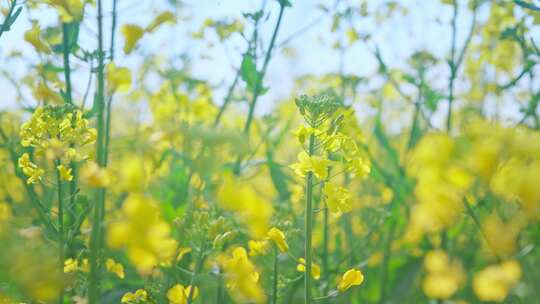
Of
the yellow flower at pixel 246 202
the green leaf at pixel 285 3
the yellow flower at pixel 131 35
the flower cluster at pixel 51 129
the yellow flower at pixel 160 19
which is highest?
the green leaf at pixel 285 3

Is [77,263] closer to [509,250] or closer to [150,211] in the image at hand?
[150,211]

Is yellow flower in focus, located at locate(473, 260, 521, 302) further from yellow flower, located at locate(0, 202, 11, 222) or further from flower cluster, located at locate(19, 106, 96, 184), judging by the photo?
yellow flower, located at locate(0, 202, 11, 222)

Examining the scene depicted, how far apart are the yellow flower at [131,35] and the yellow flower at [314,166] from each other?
48cm

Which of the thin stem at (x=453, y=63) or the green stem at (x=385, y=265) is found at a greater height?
the thin stem at (x=453, y=63)

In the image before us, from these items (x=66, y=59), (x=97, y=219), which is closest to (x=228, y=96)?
(x=66, y=59)

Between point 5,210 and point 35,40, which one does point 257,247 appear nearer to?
point 35,40

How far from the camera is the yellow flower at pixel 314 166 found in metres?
1.49

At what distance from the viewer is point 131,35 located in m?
1.53

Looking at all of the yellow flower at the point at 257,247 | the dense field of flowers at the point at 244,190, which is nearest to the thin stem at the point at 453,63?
the dense field of flowers at the point at 244,190

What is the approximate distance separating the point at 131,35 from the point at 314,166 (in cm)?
53

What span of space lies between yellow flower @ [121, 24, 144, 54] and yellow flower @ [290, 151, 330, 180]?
479 millimetres

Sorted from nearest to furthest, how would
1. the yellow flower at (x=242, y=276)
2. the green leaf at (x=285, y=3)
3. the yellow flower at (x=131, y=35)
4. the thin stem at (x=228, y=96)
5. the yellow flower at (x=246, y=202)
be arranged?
1. the yellow flower at (x=246, y=202)
2. the yellow flower at (x=242, y=276)
3. the yellow flower at (x=131, y=35)
4. the green leaf at (x=285, y=3)
5. the thin stem at (x=228, y=96)

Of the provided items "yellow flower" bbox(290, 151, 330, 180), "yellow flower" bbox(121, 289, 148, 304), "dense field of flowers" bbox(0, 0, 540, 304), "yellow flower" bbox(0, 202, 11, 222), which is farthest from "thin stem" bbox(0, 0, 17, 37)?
"yellow flower" bbox(290, 151, 330, 180)

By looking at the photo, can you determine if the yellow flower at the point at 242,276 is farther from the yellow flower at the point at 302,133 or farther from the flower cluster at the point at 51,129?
the flower cluster at the point at 51,129
